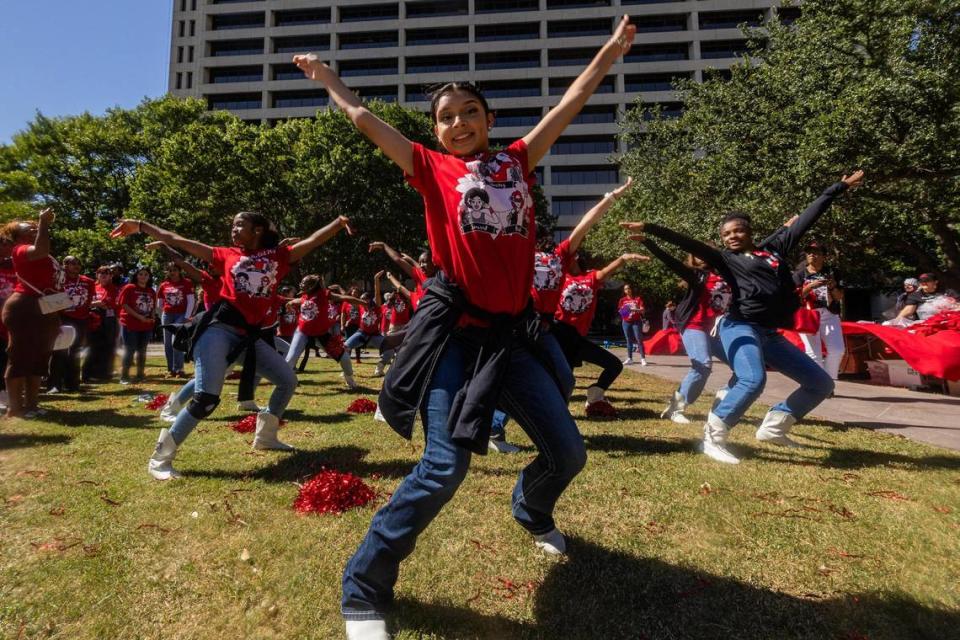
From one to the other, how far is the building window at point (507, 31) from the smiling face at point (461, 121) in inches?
2168

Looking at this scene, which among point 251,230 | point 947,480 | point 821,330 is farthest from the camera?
point 821,330

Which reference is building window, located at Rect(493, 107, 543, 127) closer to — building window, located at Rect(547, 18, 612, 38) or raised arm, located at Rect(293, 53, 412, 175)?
building window, located at Rect(547, 18, 612, 38)

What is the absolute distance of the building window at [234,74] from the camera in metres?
51.8

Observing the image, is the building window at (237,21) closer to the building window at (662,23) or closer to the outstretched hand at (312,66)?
the building window at (662,23)

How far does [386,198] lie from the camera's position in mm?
26453

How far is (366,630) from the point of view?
6.60 ft

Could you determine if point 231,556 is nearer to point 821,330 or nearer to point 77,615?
point 77,615

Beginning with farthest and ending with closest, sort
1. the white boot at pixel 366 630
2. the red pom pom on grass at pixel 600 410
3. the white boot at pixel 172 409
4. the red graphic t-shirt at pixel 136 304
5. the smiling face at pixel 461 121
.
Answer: the red graphic t-shirt at pixel 136 304, the red pom pom on grass at pixel 600 410, the white boot at pixel 172 409, the smiling face at pixel 461 121, the white boot at pixel 366 630

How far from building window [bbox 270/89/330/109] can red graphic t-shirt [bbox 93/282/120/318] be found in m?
47.0

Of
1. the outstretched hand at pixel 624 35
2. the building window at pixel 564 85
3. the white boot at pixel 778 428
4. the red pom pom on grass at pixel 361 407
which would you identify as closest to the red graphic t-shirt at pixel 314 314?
the red pom pom on grass at pixel 361 407

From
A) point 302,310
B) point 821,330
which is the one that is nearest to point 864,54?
point 821,330

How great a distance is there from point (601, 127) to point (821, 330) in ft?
145

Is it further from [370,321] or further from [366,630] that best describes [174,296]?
[366,630]

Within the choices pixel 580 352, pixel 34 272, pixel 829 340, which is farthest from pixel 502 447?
pixel 829 340
